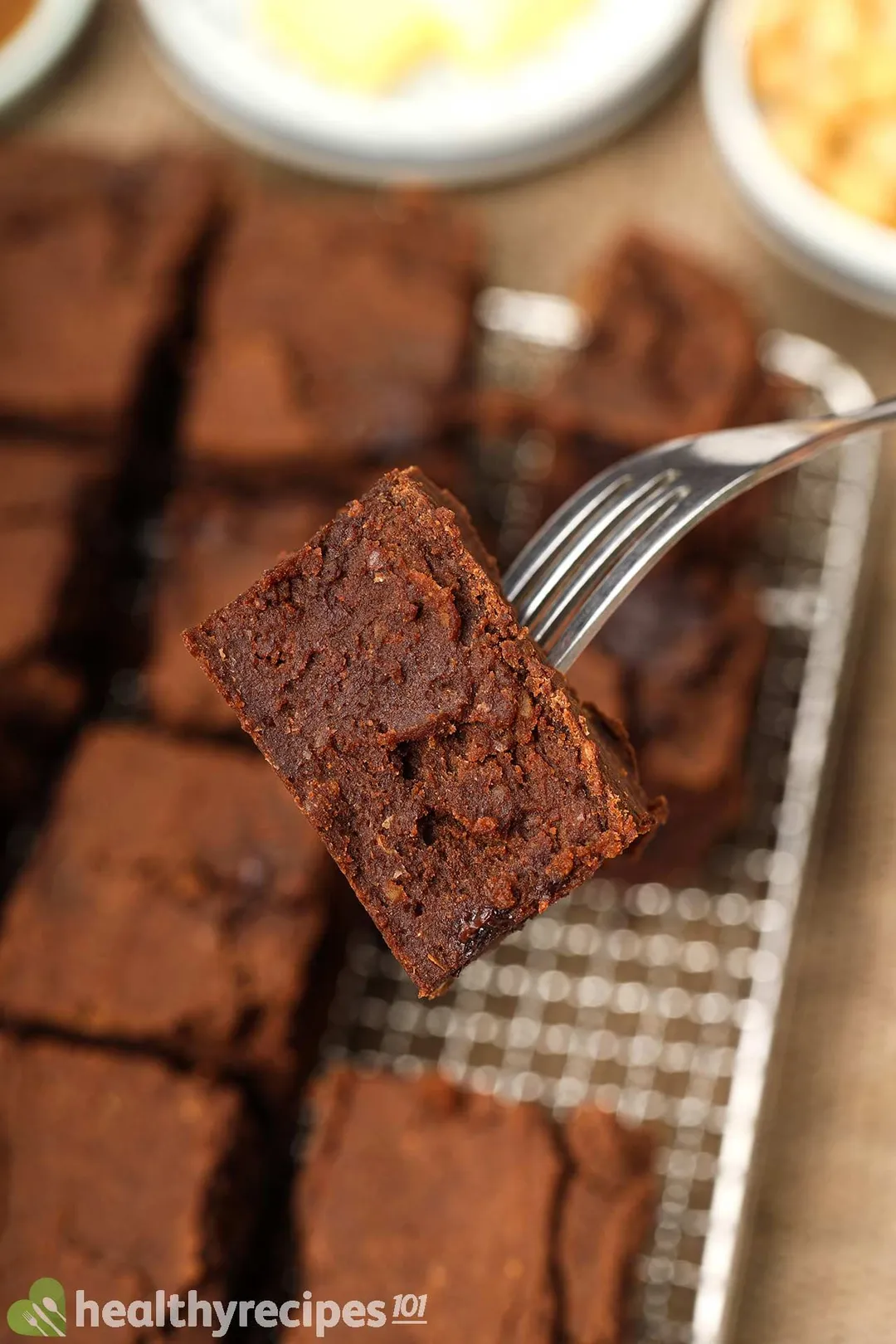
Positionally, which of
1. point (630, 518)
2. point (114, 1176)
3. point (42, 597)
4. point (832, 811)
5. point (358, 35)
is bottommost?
point (114, 1176)

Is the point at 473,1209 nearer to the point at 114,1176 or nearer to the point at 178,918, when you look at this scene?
the point at 114,1176

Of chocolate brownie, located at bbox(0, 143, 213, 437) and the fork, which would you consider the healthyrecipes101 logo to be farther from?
chocolate brownie, located at bbox(0, 143, 213, 437)

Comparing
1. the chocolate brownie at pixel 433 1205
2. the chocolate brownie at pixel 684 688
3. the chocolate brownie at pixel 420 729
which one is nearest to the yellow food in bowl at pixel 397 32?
the chocolate brownie at pixel 684 688

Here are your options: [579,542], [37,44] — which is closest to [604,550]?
[579,542]

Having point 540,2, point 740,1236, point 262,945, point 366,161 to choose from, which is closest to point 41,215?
point 366,161

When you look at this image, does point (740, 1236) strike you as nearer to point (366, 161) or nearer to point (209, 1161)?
point (209, 1161)

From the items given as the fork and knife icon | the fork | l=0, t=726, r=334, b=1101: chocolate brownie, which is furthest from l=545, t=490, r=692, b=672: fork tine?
the fork and knife icon
